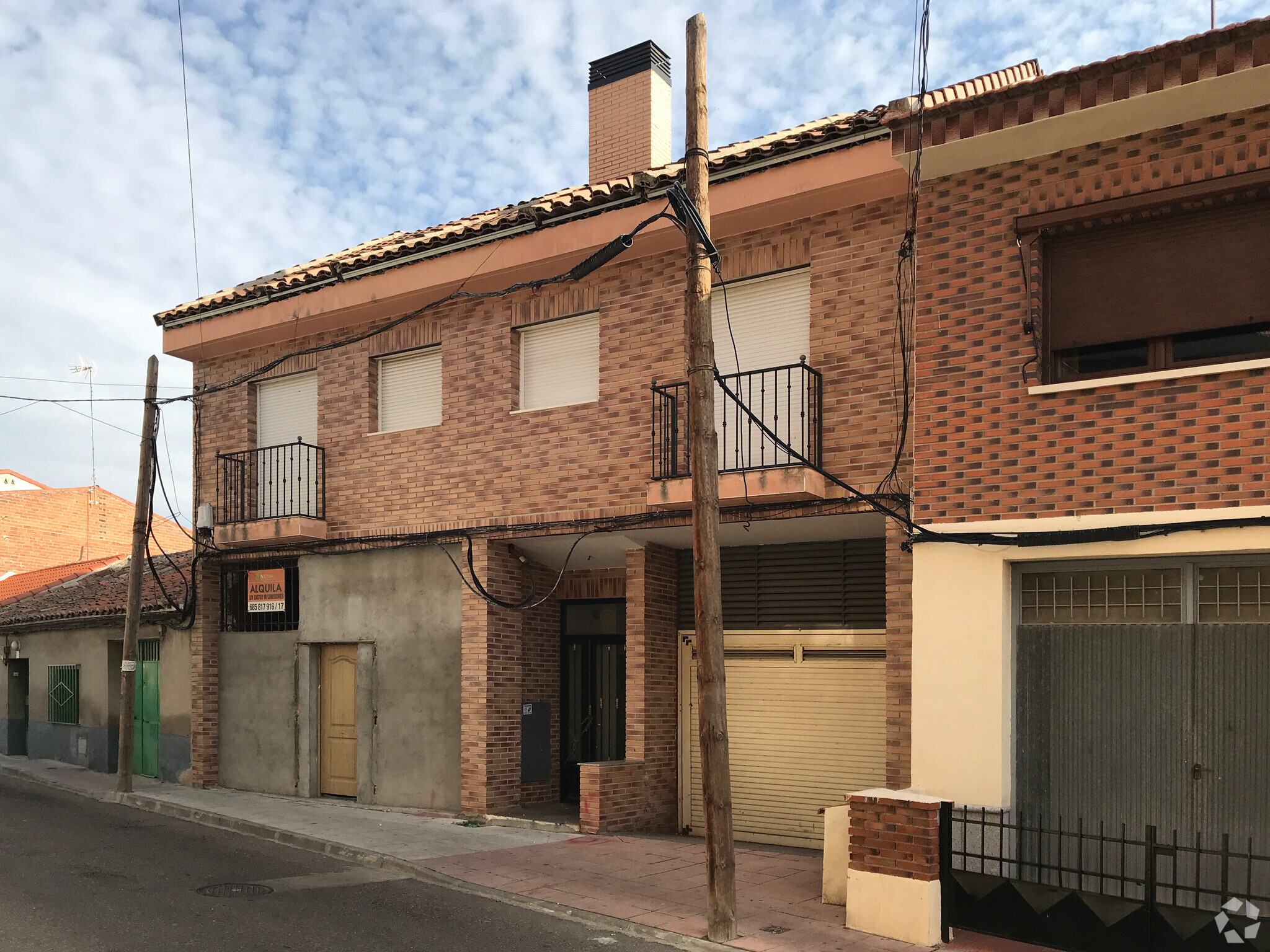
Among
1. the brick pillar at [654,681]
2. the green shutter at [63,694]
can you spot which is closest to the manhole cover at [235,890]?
the brick pillar at [654,681]

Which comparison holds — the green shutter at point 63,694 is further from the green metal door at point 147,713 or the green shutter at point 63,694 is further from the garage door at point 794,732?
the garage door at point 794,732

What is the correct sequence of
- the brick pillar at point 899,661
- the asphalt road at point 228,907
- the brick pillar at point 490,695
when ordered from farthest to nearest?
1. the brick pillar at point 490,695
2. the brick pillar at point 899,661
3. the asphalt road at point 228,907

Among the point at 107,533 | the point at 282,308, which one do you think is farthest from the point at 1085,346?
the point at 107,533

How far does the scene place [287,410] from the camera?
15.7 m

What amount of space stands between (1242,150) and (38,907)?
411 inches

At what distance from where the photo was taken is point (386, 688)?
14180 mm

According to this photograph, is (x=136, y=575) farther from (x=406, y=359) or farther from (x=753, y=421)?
(x=753, y=421)

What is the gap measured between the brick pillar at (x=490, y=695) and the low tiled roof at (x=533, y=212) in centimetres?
365

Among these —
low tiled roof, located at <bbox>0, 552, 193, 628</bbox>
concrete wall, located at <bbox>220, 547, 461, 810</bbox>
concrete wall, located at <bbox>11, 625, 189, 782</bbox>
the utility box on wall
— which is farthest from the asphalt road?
low tiled roof, located at <bbox>0, 552, 193, 628</bbox>

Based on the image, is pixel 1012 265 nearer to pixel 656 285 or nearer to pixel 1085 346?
pixel 1085 346

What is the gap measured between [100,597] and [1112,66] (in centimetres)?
1913

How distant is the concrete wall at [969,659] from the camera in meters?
8.69

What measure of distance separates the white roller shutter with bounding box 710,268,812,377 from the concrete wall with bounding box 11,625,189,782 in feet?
32.8

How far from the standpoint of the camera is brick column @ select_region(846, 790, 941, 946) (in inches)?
310
